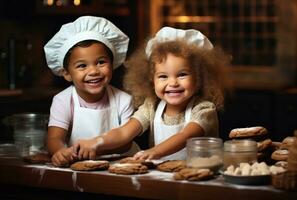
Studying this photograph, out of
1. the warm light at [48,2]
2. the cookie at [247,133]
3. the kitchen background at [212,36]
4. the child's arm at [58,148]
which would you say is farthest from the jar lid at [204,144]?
the warm light at [48,2]

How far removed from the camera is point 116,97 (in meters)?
2.05

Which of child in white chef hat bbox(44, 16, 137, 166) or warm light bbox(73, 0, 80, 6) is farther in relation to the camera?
warm light bbox(73, 0, 80, 6)

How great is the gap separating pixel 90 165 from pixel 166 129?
0.35 metres

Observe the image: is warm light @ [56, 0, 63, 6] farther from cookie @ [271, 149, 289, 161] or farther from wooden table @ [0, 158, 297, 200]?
cookie @ [271, 149, 289, 161]

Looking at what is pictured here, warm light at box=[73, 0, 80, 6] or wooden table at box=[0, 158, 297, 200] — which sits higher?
warm light at box=[73, 0, 80, 6]

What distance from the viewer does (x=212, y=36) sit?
11.9 feet

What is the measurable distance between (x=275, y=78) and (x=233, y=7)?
62 centimetres

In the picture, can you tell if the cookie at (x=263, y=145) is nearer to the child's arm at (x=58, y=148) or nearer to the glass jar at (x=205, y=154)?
the glass jar at (x=205, y=154)

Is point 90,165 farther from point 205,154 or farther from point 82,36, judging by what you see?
point 82,36

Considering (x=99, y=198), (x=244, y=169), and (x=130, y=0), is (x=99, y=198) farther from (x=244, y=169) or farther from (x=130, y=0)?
(x=130, y=0)

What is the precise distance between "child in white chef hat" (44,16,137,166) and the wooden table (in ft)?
0.45

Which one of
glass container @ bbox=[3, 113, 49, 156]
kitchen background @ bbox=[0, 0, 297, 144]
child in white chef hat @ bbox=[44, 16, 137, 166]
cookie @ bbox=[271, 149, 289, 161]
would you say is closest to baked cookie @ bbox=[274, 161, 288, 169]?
cookie @ bbox=[271, 149, 289, 161]

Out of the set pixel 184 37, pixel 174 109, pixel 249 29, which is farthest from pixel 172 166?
pixel 249 29

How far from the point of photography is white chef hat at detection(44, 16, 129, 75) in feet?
6.34
